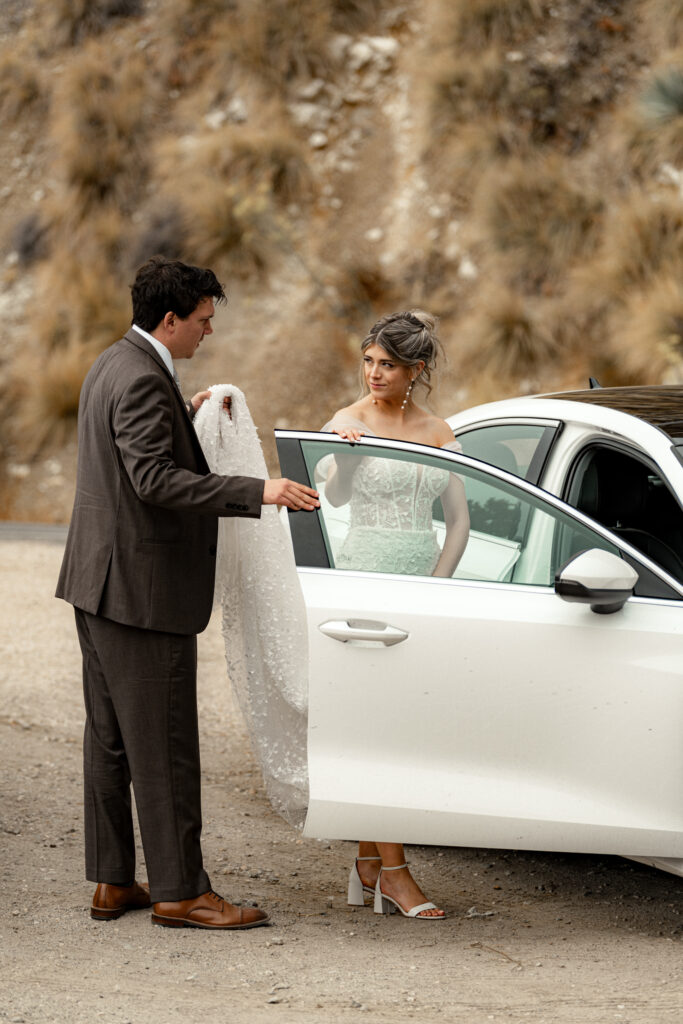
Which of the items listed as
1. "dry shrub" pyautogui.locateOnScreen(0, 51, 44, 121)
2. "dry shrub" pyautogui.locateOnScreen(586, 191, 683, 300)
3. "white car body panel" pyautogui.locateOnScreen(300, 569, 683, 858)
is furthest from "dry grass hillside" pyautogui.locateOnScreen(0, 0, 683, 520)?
"white car body panel" pyautogui.locateOnScreen(300, 569, 683, 858)

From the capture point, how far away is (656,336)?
13.8 metres

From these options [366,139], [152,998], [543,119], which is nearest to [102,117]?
[366,139]

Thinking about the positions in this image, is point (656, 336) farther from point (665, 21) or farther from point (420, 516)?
point (420, 516)

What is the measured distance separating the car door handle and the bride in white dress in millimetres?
181

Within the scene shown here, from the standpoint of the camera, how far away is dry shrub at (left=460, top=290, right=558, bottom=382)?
15.0 m

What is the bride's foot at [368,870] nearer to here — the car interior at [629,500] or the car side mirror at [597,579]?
the car side mirror at [597,579]

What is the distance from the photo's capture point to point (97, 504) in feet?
10.7

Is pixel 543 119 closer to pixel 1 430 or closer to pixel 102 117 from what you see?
pixel 102 117

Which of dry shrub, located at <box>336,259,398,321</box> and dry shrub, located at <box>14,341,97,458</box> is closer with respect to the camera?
dry shrub, located at <box>14,341,97,458</box>

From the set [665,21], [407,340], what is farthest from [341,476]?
[665,21]

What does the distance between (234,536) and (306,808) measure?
2.66 ft

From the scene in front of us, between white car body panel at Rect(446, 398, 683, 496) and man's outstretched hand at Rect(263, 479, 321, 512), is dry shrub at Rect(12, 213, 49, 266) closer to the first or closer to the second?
white car body panel at Rect(446, 398, 683, 496)

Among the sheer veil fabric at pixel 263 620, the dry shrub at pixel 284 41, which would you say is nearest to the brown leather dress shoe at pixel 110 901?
the sheer veil fabric at pixel 263 620

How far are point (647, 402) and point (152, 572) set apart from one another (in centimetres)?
175
